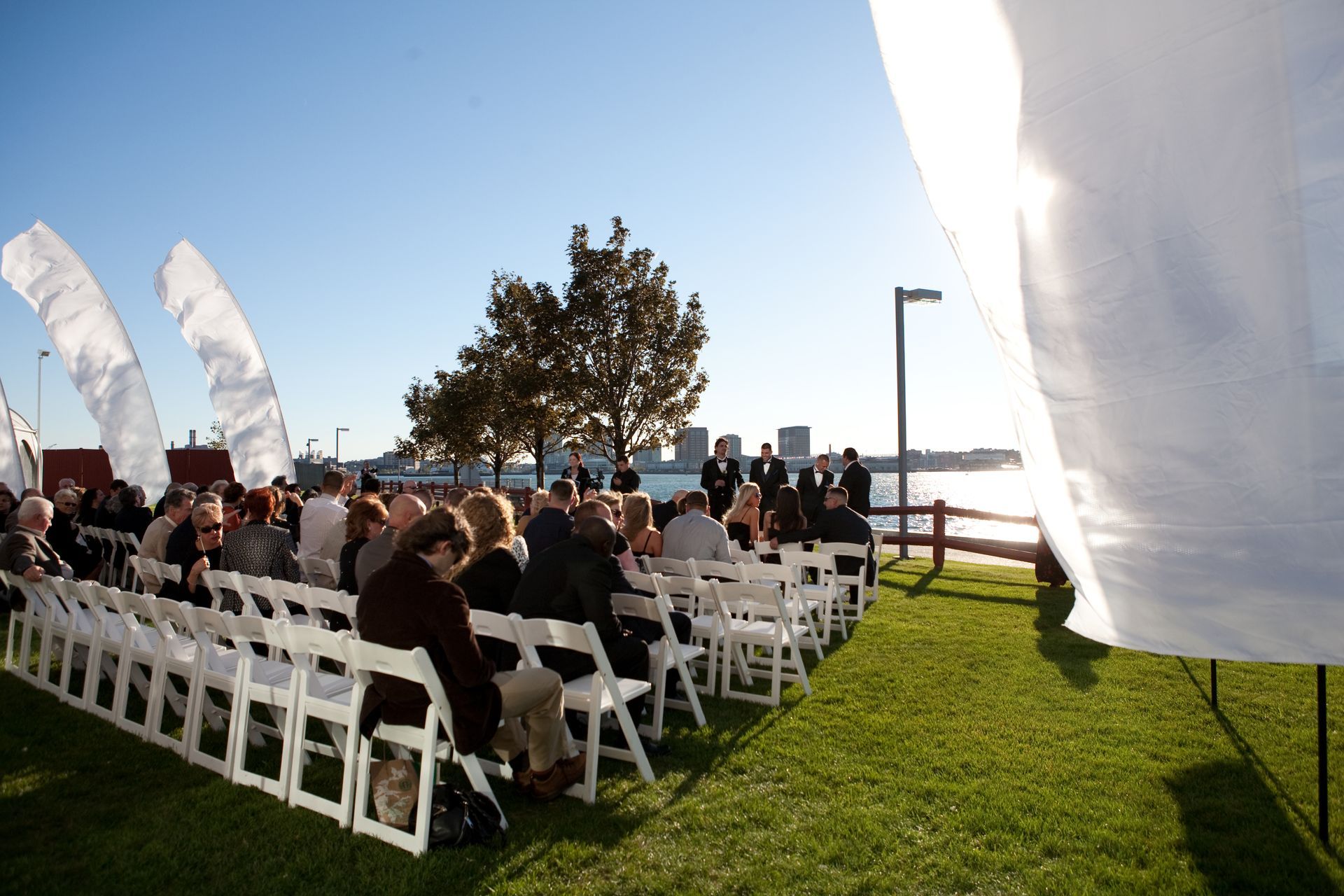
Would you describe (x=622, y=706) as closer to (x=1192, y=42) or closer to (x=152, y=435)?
(x=1192, y=42)

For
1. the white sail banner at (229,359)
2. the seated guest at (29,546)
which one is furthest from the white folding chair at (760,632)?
the white sail banner at (229,359)

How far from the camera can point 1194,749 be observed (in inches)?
190

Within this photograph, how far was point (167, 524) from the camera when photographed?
7.51 metres

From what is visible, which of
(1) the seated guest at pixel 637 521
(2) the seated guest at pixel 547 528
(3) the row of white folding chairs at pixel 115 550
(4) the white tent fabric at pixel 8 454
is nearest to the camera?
(2) the seated guest at pixel 547 528

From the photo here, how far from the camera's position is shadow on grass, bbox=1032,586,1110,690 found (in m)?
6.49

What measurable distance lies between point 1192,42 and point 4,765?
636 centimetres

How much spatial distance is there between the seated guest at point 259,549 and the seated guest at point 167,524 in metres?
1.31

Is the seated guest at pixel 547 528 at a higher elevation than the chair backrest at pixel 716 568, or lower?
higher

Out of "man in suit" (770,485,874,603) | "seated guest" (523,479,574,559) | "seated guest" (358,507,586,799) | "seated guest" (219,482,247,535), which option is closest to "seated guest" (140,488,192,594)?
"seated guest" (219,482,247,535)

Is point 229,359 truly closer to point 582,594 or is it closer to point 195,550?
point 195,550

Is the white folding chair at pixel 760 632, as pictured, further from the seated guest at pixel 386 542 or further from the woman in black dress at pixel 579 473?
the woman in black dress at pixel 579 473

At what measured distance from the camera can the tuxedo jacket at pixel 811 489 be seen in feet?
40.1

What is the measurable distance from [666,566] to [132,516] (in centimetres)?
725

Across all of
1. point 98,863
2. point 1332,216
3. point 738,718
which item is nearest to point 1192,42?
point 1332,216
